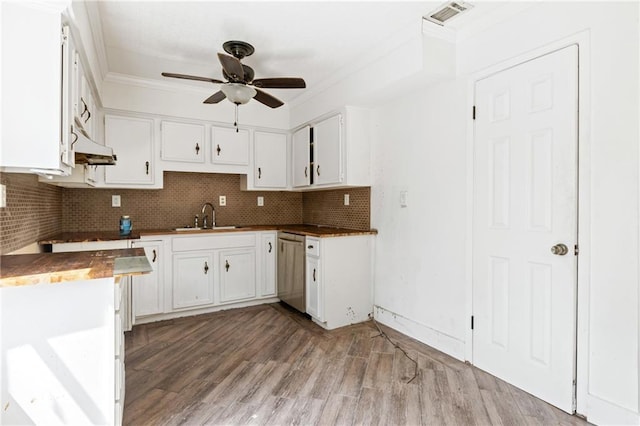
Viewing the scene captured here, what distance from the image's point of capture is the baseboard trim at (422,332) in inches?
106

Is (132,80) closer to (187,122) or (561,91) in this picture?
(187,122)

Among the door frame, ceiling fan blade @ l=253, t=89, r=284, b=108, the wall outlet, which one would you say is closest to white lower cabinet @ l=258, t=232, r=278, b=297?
ceiling fan blade @ l=253, t=89, r=284, b=108

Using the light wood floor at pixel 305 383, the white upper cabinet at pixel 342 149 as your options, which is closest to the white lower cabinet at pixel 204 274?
the light wood floor at pixel 305 383

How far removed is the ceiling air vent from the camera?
230 centimetres

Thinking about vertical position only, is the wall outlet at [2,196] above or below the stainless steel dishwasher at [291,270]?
above

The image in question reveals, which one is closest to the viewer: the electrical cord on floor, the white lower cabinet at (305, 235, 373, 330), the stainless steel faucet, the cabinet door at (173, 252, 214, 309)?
the electrical cord on floor

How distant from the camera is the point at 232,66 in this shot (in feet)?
7.68

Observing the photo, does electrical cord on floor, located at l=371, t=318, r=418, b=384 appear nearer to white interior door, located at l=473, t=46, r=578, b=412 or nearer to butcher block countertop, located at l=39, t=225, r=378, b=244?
white interior door, located at l=473, t=46, r=578, b=412

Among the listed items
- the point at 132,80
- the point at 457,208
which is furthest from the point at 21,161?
the point at 457,208

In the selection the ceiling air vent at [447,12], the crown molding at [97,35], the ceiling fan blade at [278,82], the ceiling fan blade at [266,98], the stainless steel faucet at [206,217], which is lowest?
the stainless steel faucet at [206,217]

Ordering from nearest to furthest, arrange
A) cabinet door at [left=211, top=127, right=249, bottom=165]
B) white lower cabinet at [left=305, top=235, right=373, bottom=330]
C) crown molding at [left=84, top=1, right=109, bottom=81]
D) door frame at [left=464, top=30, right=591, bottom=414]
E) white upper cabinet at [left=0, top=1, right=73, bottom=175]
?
white upper cabinet at [left=0, top=1, right=73, bottom=175]
door frame at [left=464, top=30, right=591, bottom=414]
crown molding at [left=84, top=1, right=109, bottom=81]
white lower cabinet at [left=305, top=235, right=373, bottom=330]
cabinet door at [left=211, top=127, right=249, bottom=165]

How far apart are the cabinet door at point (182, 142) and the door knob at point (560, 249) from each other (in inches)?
131

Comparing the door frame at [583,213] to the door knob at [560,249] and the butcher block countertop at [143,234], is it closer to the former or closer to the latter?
the door knob at [560,249]

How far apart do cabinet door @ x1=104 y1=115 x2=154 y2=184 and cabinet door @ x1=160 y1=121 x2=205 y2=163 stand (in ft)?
0.47
